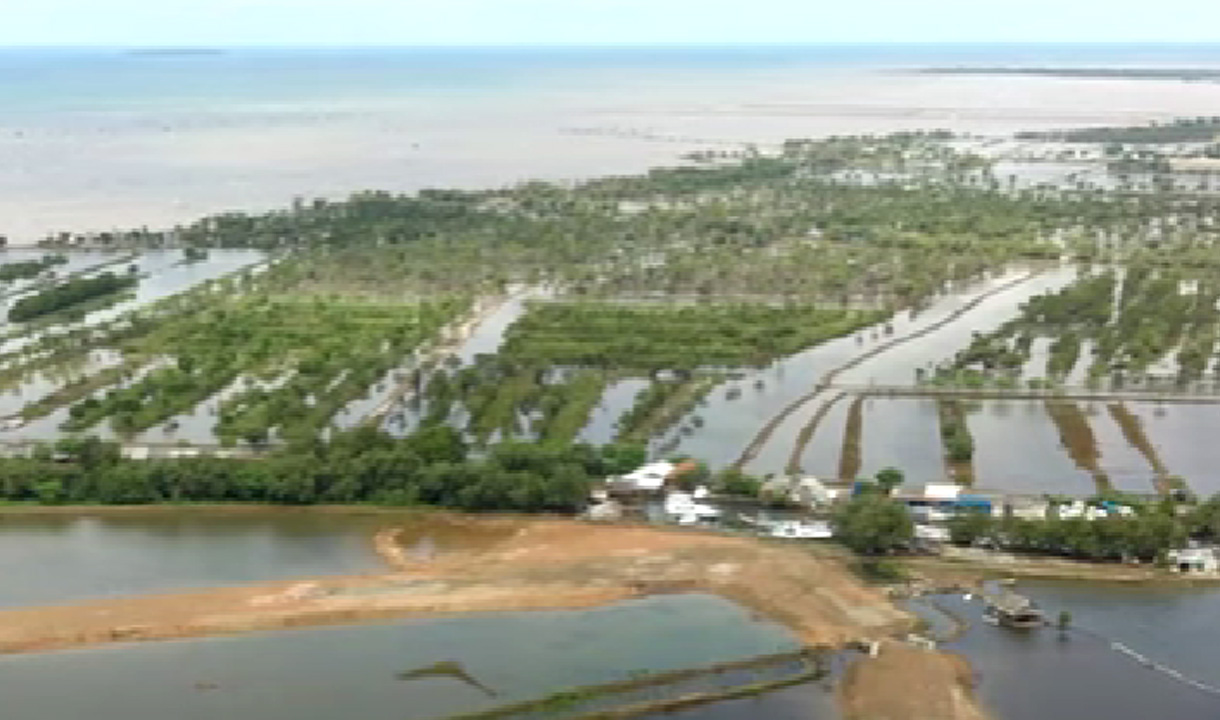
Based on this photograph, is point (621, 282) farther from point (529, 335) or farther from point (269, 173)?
point (269, 173)

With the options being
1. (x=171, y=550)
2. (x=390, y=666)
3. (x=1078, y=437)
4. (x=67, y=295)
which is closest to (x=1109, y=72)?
(x=67, y=295)

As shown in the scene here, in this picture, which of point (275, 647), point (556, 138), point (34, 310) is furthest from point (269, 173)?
point (275, 647)

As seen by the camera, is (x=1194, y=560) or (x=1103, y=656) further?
(x=1194, y=560)

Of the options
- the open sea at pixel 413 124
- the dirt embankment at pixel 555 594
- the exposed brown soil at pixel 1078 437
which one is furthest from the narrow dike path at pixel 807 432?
the open sea at pixel 413 124

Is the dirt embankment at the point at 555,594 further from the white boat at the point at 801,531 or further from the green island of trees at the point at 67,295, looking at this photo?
the green island of trees at the point at 67,295

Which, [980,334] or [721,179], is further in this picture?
[721,179]

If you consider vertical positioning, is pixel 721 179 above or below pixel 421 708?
above

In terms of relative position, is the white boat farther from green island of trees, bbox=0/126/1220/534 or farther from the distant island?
the distant island

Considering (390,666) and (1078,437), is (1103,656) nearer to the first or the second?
(390,666)
